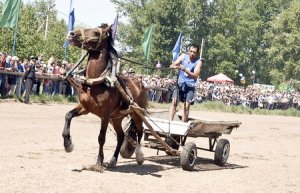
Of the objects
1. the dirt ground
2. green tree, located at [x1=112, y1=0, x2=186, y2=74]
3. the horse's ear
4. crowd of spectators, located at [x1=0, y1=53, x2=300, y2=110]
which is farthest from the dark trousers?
green tree, located at [x1=112, y1=0, x2=186, y2=74]

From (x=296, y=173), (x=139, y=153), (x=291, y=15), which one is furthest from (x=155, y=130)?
(x=291, y=15)

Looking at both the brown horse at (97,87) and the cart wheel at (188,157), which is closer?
the brown horse at (97,87)

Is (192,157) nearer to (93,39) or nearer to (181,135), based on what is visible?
(181,135)

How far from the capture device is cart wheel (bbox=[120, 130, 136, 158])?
1124cm

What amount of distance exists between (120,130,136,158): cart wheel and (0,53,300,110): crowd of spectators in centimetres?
174

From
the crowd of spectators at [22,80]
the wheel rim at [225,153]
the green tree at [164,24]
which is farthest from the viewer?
the green tree at [164,24]

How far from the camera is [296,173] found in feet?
41.0

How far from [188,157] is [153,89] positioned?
24478 mm

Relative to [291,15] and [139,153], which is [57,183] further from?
[291,15]

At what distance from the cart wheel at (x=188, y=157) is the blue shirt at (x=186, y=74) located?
1.32 meters

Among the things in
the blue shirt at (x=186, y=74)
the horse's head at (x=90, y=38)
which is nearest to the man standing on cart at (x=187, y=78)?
the blue shirt at (x=186, y=74)

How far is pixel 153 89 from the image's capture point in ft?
116

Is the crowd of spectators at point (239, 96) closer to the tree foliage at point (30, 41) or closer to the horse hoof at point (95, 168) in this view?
the tree foliage at point (30, 41)

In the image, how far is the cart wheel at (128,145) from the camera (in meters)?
11.2
